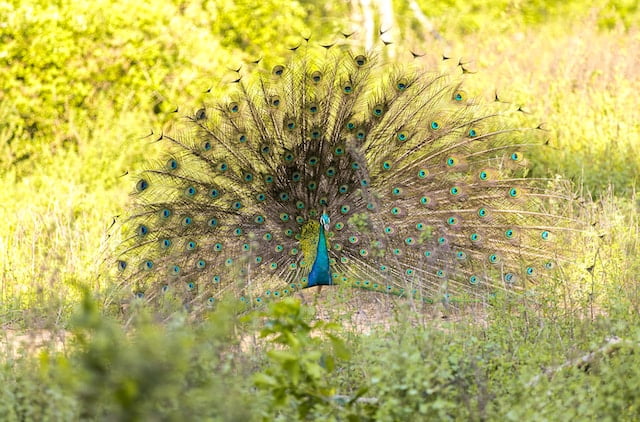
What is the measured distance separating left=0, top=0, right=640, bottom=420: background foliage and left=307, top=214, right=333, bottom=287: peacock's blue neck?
0.21m

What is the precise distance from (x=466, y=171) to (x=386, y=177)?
1.73 ft

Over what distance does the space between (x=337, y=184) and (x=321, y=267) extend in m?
0.69

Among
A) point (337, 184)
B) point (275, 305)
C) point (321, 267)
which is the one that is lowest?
point (321, 267)

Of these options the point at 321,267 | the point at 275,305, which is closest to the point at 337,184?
the point at 321,267

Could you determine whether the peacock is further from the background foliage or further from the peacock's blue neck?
the background foliage

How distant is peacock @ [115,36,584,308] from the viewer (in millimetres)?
6305

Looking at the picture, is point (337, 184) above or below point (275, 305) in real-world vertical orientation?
below

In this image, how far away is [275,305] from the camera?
380cm

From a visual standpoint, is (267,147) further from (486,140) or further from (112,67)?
(112,67)

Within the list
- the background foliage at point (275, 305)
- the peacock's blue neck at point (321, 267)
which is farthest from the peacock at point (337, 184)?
the background foliage at point (275, 305)

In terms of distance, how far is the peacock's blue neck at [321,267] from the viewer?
6156 mm

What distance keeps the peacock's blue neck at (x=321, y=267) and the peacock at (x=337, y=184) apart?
0.8 inches

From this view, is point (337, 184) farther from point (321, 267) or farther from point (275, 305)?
point (275, 305)

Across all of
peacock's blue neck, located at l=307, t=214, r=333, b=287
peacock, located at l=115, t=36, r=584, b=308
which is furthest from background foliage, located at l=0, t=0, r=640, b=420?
peacock, located at l=115, t=36, r=584, b=308
